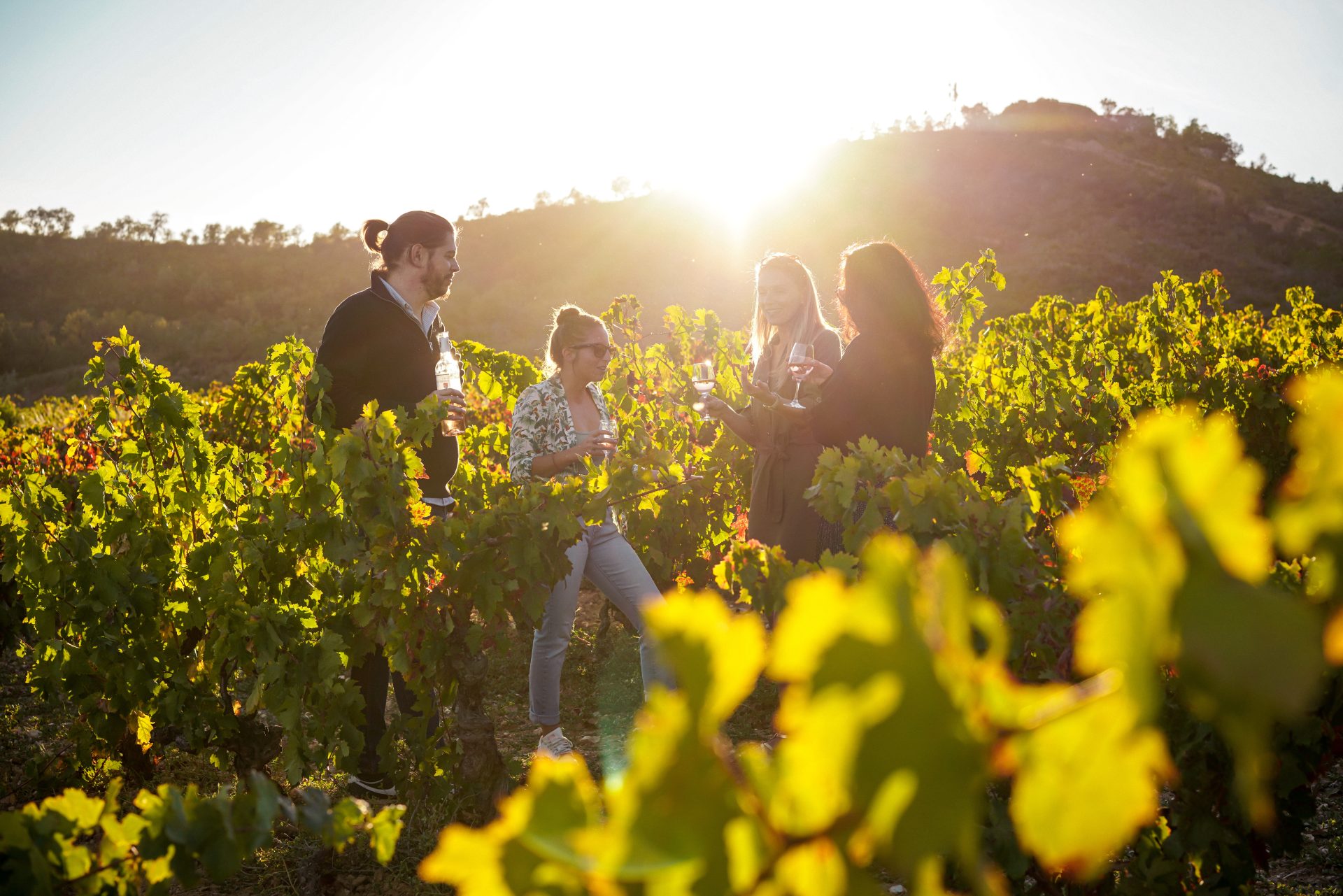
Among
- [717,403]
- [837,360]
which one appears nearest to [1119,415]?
[837,360]

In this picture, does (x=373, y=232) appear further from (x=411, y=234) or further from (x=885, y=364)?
(x=885, y=364)

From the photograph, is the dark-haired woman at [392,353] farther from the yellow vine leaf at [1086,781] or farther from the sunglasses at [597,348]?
the yellow vine leaf at [1086,781]

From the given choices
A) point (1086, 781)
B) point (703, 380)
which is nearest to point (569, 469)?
point (703, 380)

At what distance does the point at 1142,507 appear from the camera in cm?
30

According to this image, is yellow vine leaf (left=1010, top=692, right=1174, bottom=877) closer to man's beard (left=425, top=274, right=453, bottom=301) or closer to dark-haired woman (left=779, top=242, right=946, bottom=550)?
dark-haired woman (left=779, top=242, right=946, bottom=550)

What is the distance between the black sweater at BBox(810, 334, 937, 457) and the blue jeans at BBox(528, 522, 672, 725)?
982 millimetres

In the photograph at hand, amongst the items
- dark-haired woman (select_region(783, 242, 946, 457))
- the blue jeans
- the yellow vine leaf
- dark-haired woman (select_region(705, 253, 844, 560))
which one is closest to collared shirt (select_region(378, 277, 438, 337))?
the blue jeans

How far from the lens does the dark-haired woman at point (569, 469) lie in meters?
3.71

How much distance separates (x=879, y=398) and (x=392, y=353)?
1.85m

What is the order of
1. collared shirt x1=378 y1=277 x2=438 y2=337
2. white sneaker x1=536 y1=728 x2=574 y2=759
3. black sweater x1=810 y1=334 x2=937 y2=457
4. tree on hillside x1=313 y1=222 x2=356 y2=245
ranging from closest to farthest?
black sweater x1=810 y1=334 x2=937 y2=457 → collared shirt x1=378 y1=277 x2=438 y2=337 → white sneaker x1=536 y1=728 x2=574 y2=759 → tree on hillside x1=313 y1=222 x2=356 y2=245

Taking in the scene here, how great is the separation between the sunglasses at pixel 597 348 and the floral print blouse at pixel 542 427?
0.20m

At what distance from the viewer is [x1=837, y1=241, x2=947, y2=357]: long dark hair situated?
10.9 ft

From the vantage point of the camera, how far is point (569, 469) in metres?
3.82

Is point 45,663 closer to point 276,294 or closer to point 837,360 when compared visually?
point 837,360
